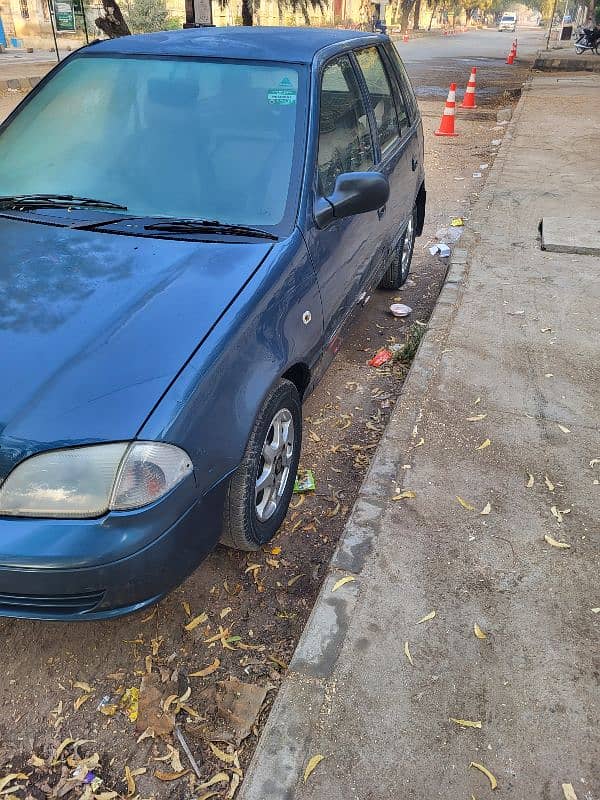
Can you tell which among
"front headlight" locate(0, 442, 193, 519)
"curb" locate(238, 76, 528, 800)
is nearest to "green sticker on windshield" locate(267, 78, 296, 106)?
"curb" locate(238, 76, 528, 800)

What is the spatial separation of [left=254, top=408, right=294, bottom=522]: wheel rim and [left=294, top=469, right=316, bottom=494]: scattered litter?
379 mm

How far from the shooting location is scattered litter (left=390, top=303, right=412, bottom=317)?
523 cm

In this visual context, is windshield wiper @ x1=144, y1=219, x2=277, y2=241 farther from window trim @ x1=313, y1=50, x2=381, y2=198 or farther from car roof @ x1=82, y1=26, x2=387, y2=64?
car roof @ x1=82, y1=26, x2=387, y2=64

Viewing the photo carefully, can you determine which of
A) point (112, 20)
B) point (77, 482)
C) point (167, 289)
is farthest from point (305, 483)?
point (112, 20)

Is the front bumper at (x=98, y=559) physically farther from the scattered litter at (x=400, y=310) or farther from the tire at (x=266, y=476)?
the scattered litter at (x=400, y=310)

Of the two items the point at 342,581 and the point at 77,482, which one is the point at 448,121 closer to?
the point at 342,581

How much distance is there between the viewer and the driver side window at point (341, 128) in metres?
3.08

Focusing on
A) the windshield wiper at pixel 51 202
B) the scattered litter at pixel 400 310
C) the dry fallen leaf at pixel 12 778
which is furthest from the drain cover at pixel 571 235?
the dry fallen leaf at pixel 12 778

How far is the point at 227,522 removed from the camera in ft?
8.00

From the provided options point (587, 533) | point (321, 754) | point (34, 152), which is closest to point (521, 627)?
point (587, 533)

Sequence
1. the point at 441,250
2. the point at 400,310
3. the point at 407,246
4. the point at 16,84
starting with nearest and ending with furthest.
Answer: the point at 400,310, the point at 407,246, the point at 441,250, the point at 16,84

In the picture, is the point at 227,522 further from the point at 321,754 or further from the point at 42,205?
the point at 42,205

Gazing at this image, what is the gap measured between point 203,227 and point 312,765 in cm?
202

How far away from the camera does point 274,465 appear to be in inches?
106
